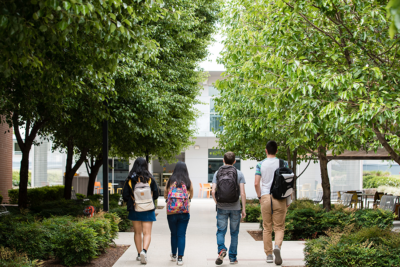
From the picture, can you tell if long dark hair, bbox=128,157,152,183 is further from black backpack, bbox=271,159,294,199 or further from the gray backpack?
black backpack, bbox=271,159,294,199

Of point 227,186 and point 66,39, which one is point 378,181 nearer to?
point 227,186

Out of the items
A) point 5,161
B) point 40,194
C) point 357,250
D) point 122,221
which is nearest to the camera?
point 357,250

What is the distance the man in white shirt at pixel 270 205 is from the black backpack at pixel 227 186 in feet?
1.22

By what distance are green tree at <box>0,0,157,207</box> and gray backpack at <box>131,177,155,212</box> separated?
76.4 inches

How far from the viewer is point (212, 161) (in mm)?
30547

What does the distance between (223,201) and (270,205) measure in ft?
2.71

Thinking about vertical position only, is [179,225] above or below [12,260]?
above

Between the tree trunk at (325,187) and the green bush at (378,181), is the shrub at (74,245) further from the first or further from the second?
the green bush at (378,181)

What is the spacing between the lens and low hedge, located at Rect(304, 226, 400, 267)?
18.5ft

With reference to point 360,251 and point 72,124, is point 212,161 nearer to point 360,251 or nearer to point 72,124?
point 72,124

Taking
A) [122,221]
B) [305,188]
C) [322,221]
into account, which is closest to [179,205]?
[322,221]

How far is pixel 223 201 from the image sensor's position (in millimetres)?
6402

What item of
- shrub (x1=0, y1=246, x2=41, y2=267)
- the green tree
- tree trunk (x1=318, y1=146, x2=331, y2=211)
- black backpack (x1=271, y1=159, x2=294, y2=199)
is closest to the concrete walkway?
black backpack (x1=271, y1=159, x2=294, y2=199)

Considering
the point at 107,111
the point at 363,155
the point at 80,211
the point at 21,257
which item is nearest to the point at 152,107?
the point at 107,111
